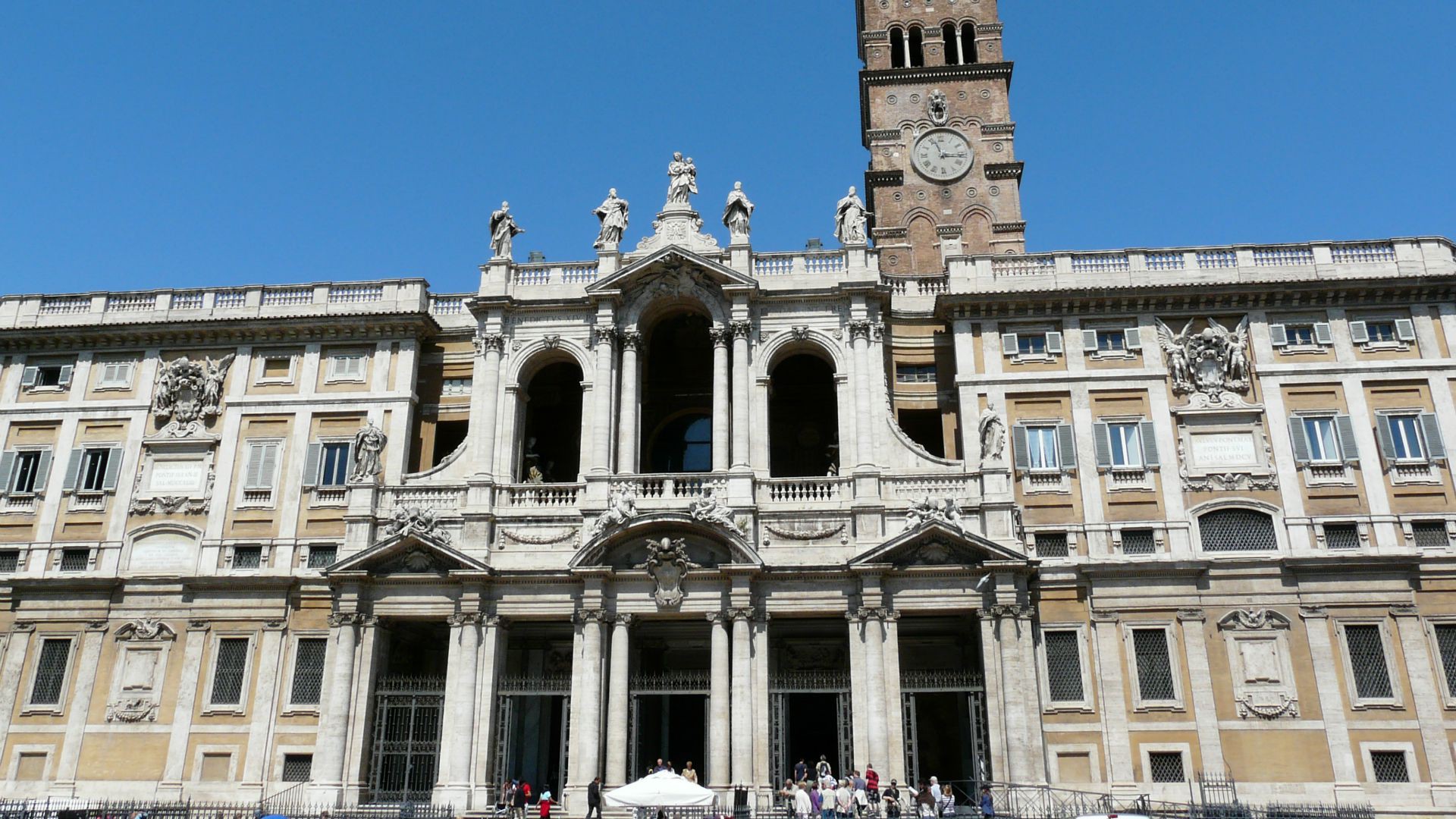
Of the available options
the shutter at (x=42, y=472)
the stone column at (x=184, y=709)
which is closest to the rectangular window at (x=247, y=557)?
the stone column at (x=184, y=709)

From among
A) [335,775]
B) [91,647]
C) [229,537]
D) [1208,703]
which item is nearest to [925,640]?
[1208,703]

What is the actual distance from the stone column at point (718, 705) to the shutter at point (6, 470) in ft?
74.9

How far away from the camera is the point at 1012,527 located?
99.3 ft

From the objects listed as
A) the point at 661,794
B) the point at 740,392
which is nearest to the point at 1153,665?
the point at 740,392

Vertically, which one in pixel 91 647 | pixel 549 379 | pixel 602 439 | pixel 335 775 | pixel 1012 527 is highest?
pixel 549 379

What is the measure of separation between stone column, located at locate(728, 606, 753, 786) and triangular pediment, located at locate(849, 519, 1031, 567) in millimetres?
3305

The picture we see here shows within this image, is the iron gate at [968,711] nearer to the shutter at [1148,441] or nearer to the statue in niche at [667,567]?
the statue in niche at [667,567]

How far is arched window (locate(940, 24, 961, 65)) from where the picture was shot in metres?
51.0

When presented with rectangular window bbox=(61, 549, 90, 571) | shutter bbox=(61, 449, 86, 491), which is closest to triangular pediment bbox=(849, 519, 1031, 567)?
rectangular window bbox=(61, 549, 90, 571)

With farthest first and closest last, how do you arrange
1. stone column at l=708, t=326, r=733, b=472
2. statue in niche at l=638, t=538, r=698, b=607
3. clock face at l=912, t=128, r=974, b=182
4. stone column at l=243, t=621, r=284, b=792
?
clock face at l=912, t=128, r=974, b=182 < stone column at l=708, t=326, r=733, b=472 < stone column at l=243, t=621, r=284, b=792 < statue in niche at l=638, t=538, r=698, b=607

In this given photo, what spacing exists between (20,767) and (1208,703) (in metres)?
32.8

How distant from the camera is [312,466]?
112 ft

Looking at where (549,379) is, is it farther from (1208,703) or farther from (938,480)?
(1208,703)

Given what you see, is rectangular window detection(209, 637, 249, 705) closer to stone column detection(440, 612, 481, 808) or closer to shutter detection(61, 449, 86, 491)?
stone column detection(440, 612, 481, 808)
